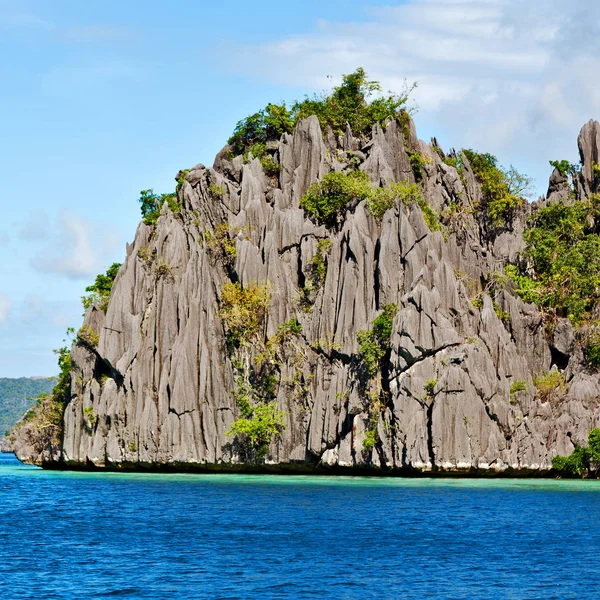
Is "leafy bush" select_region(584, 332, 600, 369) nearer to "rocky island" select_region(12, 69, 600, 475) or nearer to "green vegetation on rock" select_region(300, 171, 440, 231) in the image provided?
"rocky island" select_region(12, 69, 600, 475)

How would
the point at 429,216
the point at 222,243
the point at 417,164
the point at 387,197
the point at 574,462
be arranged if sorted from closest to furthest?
the point at 574,462
the point at 387,197
the point at 429,216
the point at 222,243
the point at 417,164

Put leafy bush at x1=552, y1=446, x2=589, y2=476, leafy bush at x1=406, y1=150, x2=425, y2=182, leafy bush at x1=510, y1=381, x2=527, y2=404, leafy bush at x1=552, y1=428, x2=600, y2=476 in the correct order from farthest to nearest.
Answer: leafy bush at x1=406, y1=150, x2=425, y2=182 < leafy bush at x1=510, y1=381, x2=527, y2=404 < leafy bush at x1=552, y1=446, x2=589, y2=476 < leafy bush at x1=552, y1=428, x2=600, y2=476

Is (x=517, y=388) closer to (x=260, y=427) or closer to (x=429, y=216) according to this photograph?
(x=429, y=216)

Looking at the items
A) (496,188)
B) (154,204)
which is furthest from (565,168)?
(154,204)

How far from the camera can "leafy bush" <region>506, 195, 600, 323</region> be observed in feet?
256

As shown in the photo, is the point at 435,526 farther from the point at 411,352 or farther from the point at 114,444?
the point at 114,444

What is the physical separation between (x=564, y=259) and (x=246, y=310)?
24.9m

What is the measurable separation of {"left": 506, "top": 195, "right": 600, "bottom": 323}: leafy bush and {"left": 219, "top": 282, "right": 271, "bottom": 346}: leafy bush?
64.0 feet

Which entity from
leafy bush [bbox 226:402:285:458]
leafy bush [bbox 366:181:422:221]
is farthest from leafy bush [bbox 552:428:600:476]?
leafy bush [bbox 366:181:422:221]

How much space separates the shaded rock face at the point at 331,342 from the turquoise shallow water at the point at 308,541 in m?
4.77

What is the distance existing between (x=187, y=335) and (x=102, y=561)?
4232 cm

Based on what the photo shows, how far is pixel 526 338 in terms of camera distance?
2958 inches

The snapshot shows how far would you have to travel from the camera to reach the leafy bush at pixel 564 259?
78.1m

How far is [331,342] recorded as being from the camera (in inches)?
2918
